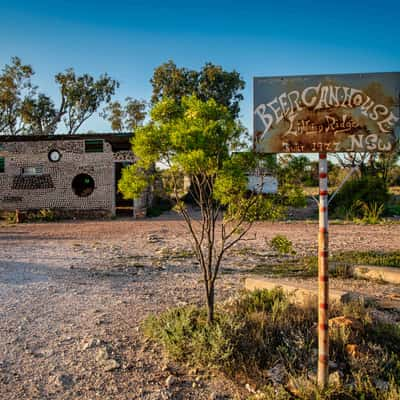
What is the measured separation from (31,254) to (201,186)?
666 cm

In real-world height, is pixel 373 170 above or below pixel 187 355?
above

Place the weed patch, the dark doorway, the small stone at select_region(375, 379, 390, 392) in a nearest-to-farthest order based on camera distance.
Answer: the small stone at select_region(375, 379, 390, 392)
the weed patch
the dark doorway

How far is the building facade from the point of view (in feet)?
59.2

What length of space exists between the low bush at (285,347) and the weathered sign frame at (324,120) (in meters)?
0.38

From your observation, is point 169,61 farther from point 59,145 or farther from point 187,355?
point 187,355

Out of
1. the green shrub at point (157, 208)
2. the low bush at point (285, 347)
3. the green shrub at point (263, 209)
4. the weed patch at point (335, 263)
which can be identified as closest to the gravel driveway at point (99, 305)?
the low bush at point (285, 347)

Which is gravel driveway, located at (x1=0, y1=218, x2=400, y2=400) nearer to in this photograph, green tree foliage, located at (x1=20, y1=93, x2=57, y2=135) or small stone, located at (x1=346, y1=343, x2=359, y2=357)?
small stone, located at (x1=346, y1=343, x2=359, y2=357)

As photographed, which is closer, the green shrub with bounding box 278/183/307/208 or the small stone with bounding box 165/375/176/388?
the small stone with bounding box 165/375/176/388

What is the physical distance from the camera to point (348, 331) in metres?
4.35

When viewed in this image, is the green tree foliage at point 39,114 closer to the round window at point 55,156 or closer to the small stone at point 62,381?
the round window at point 55,156

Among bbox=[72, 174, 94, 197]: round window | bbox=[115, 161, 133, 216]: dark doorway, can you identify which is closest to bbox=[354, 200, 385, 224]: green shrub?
bbox=[115, 161, 133, 216]: dark doorway

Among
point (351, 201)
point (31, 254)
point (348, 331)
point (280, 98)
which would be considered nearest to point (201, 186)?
point (280, 98)

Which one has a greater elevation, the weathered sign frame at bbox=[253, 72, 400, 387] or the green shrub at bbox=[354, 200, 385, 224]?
the weathered sign frame at bbox=[253, 72, 400, 387]

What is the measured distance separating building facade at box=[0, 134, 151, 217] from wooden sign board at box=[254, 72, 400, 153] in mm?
14700
